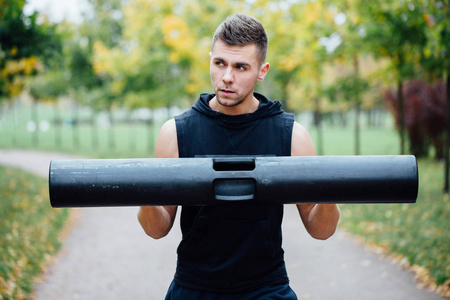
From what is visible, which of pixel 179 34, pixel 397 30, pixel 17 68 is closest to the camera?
pixel 397 30

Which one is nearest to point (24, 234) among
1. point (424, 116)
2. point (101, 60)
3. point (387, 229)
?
point (387, 229)

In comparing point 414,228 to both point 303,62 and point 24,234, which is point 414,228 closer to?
point 24,234

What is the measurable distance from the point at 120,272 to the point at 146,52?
13285 millimetres

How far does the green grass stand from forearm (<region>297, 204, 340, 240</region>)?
3.72 m

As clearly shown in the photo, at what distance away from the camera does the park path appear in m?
5.19

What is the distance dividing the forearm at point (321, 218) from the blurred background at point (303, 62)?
3444 mm

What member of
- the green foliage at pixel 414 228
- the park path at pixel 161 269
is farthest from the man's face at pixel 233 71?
the green foliage at pixel 414 228

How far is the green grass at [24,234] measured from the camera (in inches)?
207

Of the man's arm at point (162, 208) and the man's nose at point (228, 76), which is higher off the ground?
the man's nose at point (228, 76)

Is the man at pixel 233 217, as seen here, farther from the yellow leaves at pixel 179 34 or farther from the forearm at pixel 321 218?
the yellow leaves at pixel 179 34

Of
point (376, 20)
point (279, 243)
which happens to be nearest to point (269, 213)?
point (279, 243)

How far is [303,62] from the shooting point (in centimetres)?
1308

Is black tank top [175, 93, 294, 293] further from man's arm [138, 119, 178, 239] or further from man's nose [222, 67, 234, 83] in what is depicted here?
man's nose [222, 67, 234, 83]

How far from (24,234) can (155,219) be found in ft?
19.0
